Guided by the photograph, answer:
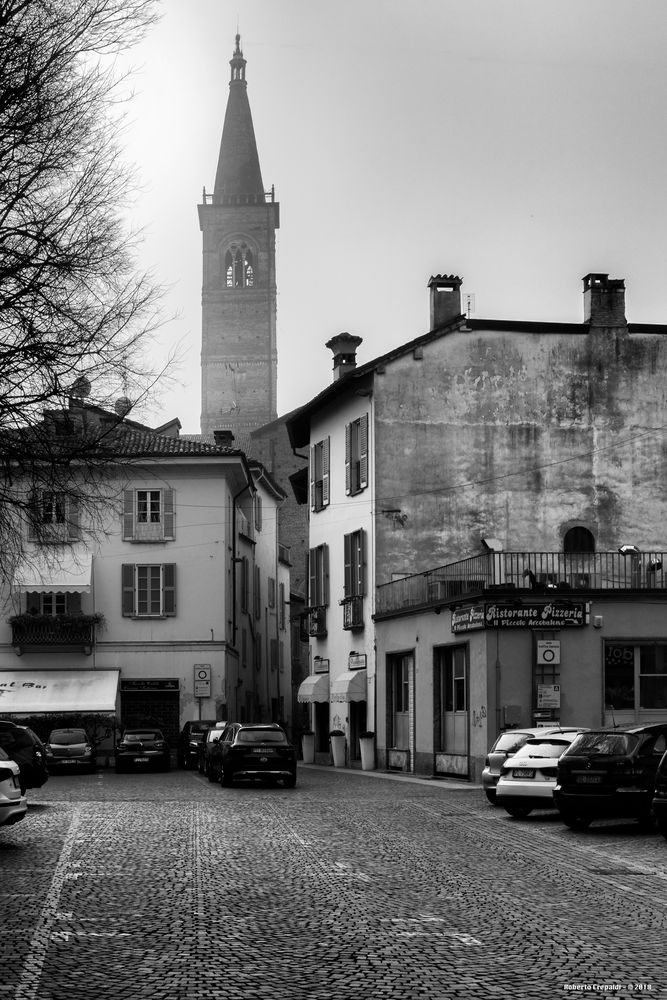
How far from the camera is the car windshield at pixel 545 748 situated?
22.9 m

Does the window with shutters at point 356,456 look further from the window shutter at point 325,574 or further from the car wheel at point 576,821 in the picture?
the car wheel at point 576,821

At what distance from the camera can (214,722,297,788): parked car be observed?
30.9 m

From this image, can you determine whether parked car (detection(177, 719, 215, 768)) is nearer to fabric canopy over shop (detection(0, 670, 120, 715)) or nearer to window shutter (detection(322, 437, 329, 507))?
fabric canopy over shop (detection(0, 670, 120, 715))

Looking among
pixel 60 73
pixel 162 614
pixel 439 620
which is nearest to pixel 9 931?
pixel 60 73

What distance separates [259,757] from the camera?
102ft

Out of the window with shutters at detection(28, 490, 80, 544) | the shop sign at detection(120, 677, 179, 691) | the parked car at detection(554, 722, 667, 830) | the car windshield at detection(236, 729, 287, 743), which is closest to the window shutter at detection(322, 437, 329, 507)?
the shop sign at detection(120, 677, 179, 691)

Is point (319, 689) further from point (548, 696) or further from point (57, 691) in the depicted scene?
point (548, 696)

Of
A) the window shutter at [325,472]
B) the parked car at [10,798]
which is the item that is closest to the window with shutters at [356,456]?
the window shutter at [325,472]

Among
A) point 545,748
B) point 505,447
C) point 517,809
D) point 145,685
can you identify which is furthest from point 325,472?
point 517,809

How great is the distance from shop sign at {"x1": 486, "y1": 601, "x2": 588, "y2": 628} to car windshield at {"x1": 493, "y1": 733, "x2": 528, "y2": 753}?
596 cm

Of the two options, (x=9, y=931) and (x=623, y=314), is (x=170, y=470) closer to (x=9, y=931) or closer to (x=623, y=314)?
(x=623, y=314)

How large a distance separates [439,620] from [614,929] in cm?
2420

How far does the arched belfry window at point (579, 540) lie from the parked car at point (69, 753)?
1447 centimetres

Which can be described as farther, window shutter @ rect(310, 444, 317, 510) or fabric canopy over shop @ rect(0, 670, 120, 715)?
fabric canopy over shop @ rect(0, 670, 120, 715)
